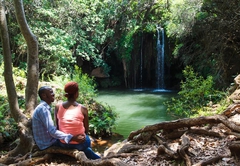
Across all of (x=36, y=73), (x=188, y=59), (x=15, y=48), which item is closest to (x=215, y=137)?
(x=36, y=73)

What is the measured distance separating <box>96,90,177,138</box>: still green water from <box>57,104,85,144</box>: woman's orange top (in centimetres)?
529

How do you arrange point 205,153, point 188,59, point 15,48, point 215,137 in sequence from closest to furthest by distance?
1. point 205,153
2. point 215,137
3. point 188,59
4. point 15,48

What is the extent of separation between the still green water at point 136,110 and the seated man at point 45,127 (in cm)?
513

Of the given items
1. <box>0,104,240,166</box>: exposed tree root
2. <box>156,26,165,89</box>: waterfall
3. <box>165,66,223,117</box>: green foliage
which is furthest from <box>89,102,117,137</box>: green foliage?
<box>156,26,165,89</box>: waterfall

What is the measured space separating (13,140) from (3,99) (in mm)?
2127

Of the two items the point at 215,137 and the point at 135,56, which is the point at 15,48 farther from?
the point at 215,137

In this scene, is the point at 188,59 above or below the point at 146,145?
above

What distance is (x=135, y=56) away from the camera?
67.5ft

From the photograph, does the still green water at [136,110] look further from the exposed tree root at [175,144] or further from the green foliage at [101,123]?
the exposed tree root at [175,144]

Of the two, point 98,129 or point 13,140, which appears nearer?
point 13,140

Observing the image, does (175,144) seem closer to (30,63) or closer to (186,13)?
(30,63)

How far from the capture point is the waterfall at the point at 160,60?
746 inches

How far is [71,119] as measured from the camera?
12.3ft

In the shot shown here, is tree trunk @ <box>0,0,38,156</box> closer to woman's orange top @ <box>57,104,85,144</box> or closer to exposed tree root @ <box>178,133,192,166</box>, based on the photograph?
woman's orange top @ <box>57,104,85,144</box>
